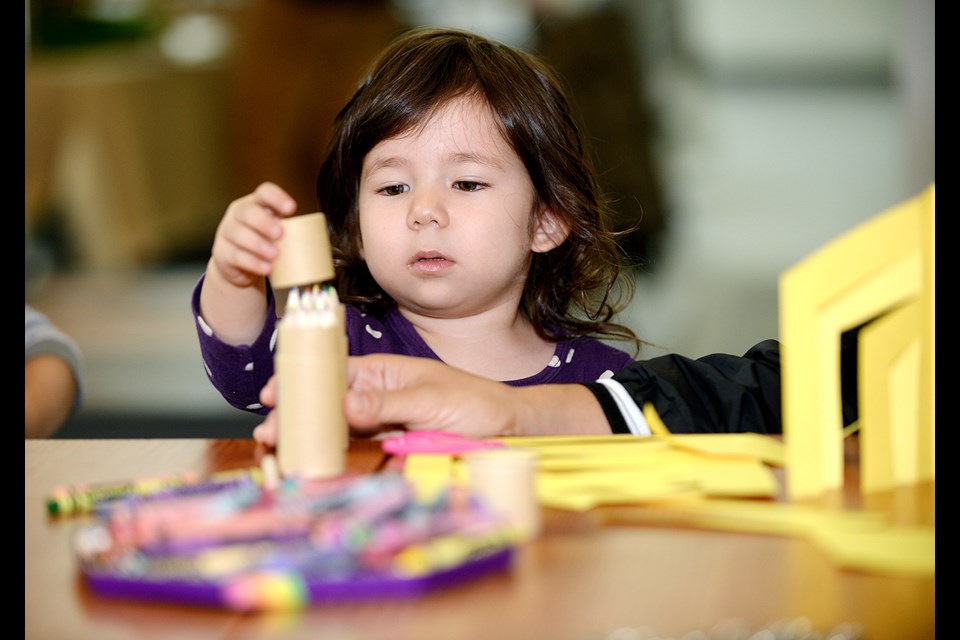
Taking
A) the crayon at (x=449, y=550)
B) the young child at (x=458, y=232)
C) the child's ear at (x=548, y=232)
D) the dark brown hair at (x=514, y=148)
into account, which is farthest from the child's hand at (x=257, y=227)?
the child's ear at (x=548, y=232)

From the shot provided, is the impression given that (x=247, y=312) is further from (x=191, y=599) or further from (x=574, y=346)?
(x=191, y=599)

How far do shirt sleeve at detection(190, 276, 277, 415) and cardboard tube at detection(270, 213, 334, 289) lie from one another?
0.42m

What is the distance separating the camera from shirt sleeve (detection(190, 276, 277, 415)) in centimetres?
123

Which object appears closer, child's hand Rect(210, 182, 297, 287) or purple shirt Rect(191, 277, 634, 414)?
child's hand Rect(210, 182, 297, 287)

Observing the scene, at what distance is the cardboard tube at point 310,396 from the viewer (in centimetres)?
75

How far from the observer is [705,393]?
1.01 m

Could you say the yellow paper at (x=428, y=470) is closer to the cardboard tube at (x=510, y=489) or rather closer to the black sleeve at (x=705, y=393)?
the cardboard tube at (x=510, y=489)

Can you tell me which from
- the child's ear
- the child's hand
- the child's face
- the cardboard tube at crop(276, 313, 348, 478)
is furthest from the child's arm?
the child's ear

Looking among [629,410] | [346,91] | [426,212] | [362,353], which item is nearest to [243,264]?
[629,410]

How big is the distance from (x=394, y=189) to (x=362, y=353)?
0.22 m

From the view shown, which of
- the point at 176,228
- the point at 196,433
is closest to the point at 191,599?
the point at 196,433

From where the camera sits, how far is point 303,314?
2.50 ft

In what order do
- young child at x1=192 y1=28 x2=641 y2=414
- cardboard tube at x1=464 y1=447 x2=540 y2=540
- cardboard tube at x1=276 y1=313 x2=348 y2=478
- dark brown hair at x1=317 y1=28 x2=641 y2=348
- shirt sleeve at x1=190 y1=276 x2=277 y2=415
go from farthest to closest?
dark brown hair at x1=317 y1=28 x2=641 y2=348 < young child at x1=192 y1=28 x2=641 y2=414 < shirt sleeve at x1=190 y1=276 x2=277 y2=415 < cardboard tube at x1=276 y1=313 x2=348 y2=478 < cardboard tube at x1=464 y1=447 x2=540 y2=540

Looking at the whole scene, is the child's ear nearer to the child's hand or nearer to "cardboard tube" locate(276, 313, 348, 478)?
the child's hand
